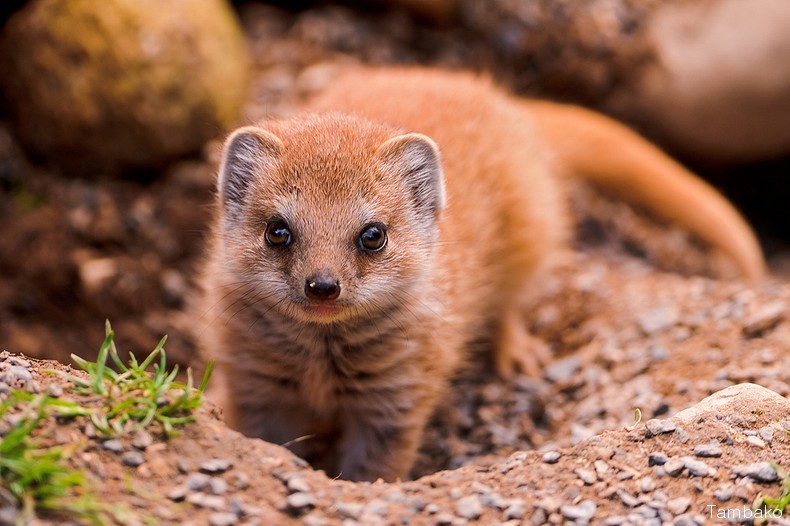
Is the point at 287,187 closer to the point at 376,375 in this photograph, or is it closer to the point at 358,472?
the point at 376,375

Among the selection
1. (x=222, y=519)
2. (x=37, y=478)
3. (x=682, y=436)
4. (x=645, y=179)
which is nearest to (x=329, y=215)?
(x=222, y=519)

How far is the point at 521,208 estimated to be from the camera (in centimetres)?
469

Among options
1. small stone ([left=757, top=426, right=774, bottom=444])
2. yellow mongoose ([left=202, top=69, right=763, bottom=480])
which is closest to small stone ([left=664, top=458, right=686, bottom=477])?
small stone ([left=757, top=426, right=774, bottom=444])

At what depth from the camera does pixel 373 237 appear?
327 centimetres

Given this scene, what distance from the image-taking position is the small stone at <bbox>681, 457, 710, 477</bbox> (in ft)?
8.93

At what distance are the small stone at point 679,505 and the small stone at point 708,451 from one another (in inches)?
8.6

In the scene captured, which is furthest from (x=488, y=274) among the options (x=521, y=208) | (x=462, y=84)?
(x=462, y=84)

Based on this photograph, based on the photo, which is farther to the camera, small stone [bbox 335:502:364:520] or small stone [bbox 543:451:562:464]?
small stone [bbox 543:451:562:464]

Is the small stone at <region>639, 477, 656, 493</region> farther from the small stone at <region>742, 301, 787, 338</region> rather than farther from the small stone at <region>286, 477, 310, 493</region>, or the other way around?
the small stone at <region>742, 301, 787, 338</region>

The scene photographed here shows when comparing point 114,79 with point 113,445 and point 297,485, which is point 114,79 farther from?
point 297,485

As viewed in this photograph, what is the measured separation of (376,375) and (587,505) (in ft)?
3.92

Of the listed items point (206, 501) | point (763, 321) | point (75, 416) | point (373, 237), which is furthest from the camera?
point (763, 321)

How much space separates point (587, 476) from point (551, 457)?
162 mm

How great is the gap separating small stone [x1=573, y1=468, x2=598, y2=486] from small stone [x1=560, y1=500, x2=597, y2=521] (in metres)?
0.11
